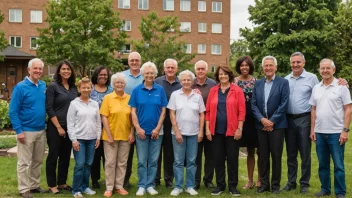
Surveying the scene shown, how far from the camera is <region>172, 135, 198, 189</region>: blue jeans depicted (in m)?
7.11

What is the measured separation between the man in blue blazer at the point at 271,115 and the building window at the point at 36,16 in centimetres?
4713

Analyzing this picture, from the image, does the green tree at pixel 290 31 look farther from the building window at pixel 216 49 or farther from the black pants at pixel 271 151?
the black pants at pixel 271 151

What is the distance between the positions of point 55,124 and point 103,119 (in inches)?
30.8

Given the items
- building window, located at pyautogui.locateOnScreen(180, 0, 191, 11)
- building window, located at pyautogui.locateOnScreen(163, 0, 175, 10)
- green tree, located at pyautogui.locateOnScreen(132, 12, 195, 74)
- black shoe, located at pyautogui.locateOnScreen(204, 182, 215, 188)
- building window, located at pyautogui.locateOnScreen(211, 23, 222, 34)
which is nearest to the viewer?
black shoe, located at pyautogui.locateOnScreen(204, 182, 215, 188)

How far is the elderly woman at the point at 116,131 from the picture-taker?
6934 millimetres

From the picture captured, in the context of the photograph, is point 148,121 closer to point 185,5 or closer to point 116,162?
point 116,162

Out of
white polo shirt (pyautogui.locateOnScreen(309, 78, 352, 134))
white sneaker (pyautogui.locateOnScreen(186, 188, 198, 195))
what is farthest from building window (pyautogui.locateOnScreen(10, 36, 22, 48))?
white polo shirt (pyautogui.locateOnScreen(309, 78, 352, 134))

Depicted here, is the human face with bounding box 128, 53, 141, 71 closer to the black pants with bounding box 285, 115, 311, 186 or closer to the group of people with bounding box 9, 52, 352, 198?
the group of people with bounding box 9, 52, 352, 198

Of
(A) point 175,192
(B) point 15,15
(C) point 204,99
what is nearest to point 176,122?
(C) point 204,99

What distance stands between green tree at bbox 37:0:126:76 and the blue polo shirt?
24.3 metres

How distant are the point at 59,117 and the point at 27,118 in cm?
50

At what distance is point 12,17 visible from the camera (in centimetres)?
4966

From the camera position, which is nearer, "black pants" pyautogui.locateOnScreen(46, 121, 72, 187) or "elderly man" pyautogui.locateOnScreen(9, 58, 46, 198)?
"elderly man" pyautogui.locateOnScreen(9, 58, 46, 198)

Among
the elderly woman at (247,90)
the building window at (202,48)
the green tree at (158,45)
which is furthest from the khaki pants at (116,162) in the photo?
the building window at (202,48)
